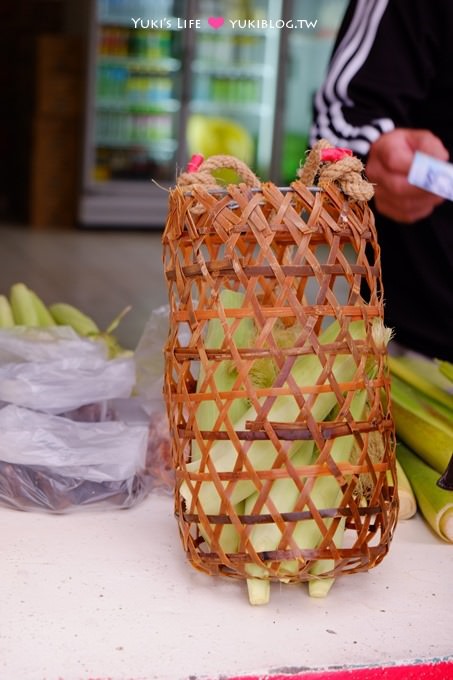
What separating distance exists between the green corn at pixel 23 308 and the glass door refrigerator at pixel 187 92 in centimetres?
635

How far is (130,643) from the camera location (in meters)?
1.06

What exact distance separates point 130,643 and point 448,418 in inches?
29.7

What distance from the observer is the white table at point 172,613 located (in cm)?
103

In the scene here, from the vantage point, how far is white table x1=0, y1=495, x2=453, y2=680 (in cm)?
103

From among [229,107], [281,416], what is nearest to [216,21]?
[229,107]

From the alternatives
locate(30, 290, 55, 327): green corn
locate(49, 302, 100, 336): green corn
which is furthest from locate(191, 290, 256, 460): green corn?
locate(30, 290, 55, 327): green corn

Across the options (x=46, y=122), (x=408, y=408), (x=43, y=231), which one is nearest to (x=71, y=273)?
(x=43, y=231)

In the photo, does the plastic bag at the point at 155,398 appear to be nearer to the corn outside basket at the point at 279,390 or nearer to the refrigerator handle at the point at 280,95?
the corn outside basket at the point at 279,390

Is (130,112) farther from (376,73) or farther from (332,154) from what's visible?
(332,154)

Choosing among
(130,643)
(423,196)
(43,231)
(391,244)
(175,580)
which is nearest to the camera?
(130,643)

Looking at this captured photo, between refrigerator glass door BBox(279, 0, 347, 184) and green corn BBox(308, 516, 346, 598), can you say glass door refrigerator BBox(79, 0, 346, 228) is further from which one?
green corn BBox(308, 516, 346, 598)

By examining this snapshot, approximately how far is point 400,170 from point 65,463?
0.99 metres

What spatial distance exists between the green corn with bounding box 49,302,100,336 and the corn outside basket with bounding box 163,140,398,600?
2.95 ft

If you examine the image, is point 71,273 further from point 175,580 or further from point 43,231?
point 175,580
